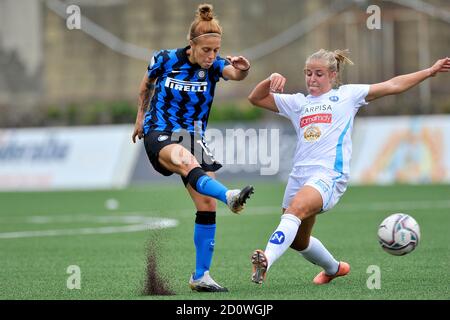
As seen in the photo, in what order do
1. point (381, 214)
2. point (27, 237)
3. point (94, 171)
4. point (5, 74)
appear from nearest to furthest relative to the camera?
point (27, 237), point (381, 214), point (94, 171), point (5, 74)

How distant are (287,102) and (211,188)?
4.18 ft

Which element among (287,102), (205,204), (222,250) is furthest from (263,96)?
(222,250)

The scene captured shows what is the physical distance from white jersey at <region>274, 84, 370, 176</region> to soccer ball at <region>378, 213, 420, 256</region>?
54 centimetres

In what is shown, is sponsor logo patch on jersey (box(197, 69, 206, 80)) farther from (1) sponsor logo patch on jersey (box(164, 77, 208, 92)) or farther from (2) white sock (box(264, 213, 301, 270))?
(2) white sock (box(264, 213, 301, 270))

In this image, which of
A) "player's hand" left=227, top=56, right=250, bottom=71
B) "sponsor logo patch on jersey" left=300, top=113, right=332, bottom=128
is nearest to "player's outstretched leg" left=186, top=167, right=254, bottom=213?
"player's hand" left=227, top=56, right=250, bottom=71

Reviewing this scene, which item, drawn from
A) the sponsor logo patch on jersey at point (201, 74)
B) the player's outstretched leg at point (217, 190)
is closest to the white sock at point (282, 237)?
the player's outstretched leg at point (217, 190)

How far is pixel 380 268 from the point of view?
9.09m

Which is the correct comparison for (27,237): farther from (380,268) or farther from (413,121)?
(413,121)

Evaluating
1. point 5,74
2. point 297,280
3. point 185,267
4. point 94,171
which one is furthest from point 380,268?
point 5,74

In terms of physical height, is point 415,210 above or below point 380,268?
above

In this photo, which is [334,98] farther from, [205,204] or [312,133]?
[205,204]

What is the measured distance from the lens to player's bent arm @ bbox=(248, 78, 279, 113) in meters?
8.19

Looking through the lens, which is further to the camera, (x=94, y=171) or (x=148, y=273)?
(x=94, y=171)

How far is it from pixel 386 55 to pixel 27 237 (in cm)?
1869
